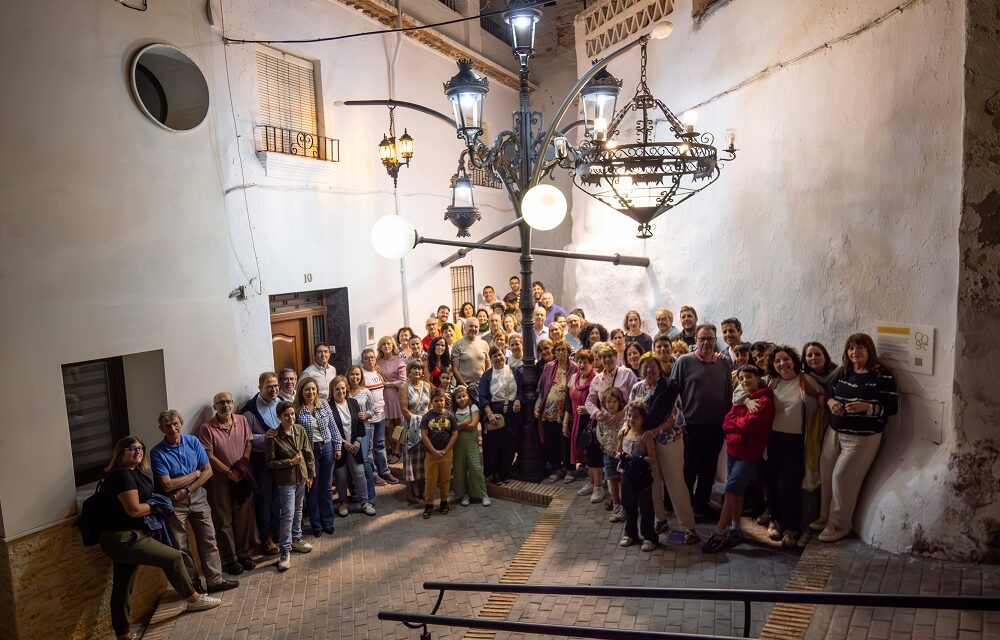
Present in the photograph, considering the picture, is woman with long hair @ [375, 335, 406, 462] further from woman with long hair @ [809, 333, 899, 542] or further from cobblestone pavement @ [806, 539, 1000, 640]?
cobblestone pavement @ [806, 539, 1000, 640]

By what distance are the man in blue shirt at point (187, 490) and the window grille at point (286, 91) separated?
Result: 426 cm

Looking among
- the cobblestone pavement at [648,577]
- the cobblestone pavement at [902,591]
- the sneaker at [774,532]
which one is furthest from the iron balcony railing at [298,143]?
the cobblestone pavement at [902,591]

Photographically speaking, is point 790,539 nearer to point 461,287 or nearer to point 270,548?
point 270,548

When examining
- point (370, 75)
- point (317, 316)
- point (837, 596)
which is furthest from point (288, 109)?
point (837, 596)

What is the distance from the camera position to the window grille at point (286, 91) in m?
9.40

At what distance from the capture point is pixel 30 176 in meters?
6.58

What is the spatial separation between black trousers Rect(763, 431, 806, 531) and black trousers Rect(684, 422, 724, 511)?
631mm

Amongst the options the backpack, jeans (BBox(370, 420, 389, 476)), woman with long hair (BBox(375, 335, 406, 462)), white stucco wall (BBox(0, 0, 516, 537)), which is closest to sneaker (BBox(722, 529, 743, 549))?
woman with long hair (BBox(375, 335, 406, 462))

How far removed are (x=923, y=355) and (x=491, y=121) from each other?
36.8 ft

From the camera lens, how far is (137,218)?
745 centimetres

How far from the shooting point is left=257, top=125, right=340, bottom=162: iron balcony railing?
9188 mm

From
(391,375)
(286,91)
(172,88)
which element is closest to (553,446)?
(391,375)

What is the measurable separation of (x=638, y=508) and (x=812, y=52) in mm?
4804

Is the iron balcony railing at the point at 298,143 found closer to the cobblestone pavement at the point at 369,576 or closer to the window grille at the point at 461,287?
the window grille at the point at 461,287
